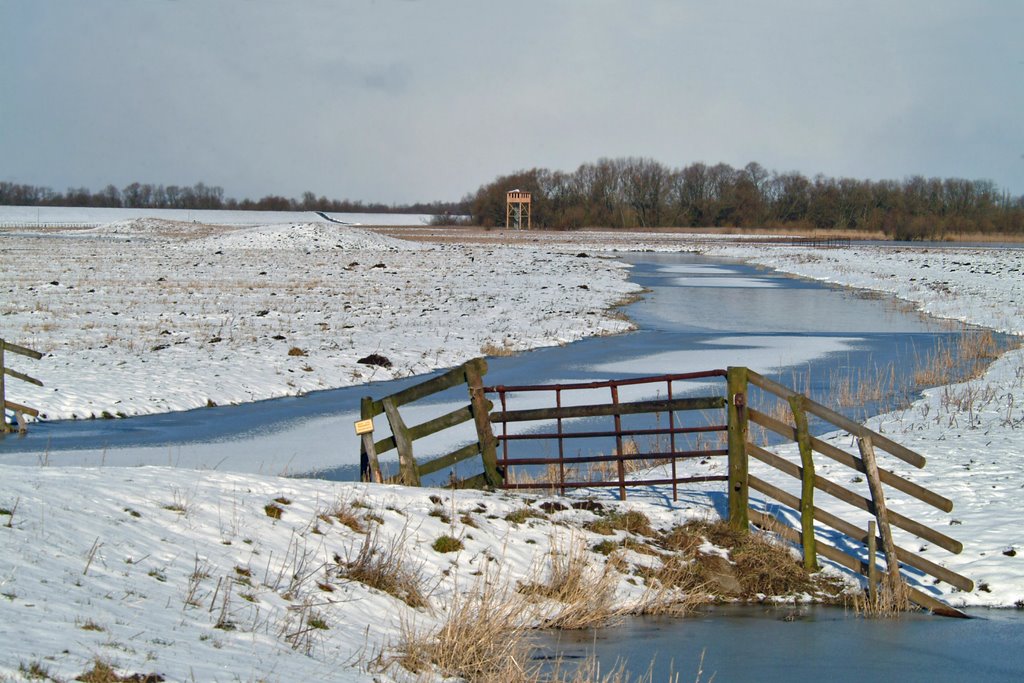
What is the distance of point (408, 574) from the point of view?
797cm

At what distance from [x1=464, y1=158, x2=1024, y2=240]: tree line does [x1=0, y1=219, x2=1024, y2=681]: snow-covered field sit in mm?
103154

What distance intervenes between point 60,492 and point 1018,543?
8954 mm

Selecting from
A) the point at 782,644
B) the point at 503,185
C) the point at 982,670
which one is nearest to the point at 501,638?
the point at 782,644

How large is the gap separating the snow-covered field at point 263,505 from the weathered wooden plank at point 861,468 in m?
0.89

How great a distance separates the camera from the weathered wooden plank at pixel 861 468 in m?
9.01

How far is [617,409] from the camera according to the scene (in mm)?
10734

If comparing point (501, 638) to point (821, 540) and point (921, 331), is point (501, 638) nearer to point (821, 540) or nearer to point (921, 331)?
point (821, 540)

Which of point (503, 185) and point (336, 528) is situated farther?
point (503, 185)

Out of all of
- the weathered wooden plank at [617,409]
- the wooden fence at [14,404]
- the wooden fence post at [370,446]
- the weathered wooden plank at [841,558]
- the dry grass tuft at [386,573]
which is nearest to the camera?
the dry grass tuft at [386,573]

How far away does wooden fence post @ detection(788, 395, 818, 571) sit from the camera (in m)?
9.34

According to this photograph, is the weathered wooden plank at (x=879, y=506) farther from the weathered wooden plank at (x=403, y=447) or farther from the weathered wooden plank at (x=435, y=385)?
the weathered wooden plank at (x=403, y=447)

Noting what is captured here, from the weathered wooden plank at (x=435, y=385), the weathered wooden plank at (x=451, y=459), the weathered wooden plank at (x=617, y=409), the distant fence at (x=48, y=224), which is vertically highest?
the distant fence at (x=48, y=224)

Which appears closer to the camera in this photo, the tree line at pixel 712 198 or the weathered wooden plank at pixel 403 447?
the weathered wooden plank at pixel 403 447

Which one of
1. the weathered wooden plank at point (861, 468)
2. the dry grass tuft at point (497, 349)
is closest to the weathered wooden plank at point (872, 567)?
the weathered wooden plank at point (861, 468)
